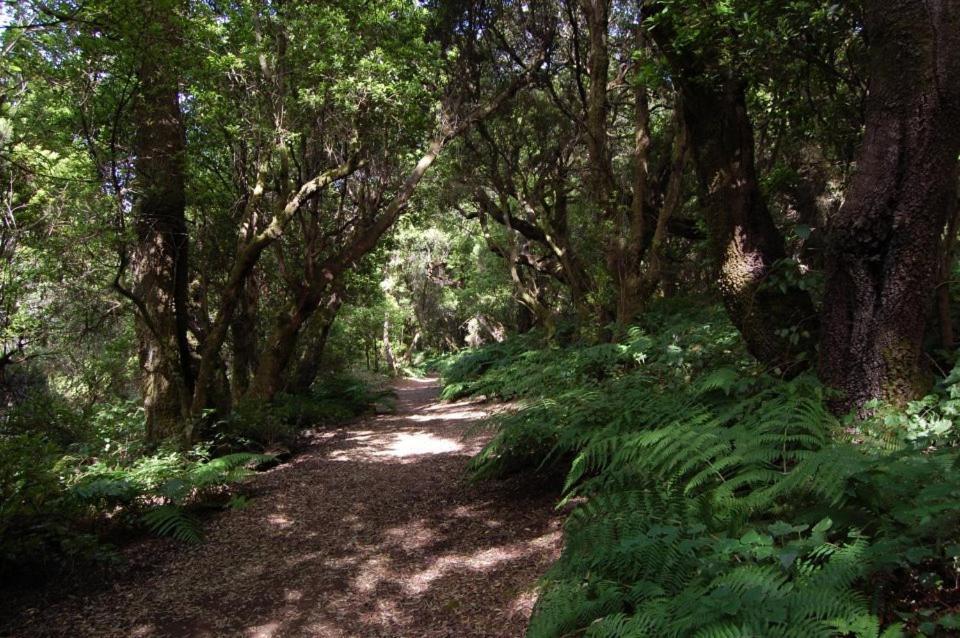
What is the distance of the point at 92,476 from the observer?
17.9ft

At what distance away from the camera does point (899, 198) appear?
10.9 feet

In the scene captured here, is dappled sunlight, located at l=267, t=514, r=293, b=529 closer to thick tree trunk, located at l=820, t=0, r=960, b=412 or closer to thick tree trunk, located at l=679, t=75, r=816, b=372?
thick tree trunk, located at l=679, t=75, r=816, b=372

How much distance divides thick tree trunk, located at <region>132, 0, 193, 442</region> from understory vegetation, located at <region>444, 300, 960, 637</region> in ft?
20.2

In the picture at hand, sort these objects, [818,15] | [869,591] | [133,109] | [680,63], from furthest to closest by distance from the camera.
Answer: [133,109]
[680,63]
[818,15]
[869,591]

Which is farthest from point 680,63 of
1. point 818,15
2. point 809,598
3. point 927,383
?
point 809,598

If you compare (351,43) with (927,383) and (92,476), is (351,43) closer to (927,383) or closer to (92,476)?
(92,476)

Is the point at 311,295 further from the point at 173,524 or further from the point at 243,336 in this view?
the point at 173,524

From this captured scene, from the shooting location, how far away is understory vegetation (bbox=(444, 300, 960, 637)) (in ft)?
6.58

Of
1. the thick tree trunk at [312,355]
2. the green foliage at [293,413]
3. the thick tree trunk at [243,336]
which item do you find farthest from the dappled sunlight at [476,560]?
the thick tree trunk at [312,355]

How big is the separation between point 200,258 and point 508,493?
806 centimetres

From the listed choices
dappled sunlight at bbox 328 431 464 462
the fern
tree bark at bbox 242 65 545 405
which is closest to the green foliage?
tree bark at bbox 242 65 545 405

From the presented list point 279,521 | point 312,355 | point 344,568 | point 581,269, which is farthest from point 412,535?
point 581,269

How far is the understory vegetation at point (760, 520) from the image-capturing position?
6.58 ft

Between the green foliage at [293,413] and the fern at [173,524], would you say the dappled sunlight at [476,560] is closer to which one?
the fern at [173,524]
